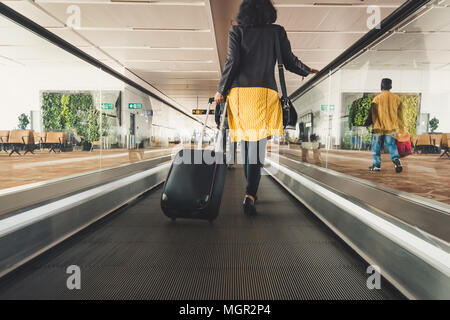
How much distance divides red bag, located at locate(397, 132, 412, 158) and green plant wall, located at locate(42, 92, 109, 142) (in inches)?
195

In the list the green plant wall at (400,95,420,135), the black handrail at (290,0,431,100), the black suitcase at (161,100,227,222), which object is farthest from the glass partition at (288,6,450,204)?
the black suitcase at (161,100,227,222)

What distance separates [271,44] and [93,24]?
9.68 meters

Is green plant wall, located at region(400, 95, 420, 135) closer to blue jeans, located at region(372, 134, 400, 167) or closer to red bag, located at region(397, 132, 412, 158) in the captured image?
red bag, located at region(397, 132, 412, 158)

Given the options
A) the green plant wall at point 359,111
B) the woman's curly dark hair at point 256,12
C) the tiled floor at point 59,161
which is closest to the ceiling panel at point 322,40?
the green plant wall at point 359,111

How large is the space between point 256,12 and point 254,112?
0.86 m

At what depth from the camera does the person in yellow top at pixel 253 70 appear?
2494mm

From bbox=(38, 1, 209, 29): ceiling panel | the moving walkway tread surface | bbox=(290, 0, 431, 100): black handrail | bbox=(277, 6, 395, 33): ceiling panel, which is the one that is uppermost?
bbox=(38, 1, 209, 29): ceiling panel

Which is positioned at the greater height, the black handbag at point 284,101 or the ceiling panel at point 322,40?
the ceiling panel at point 322,40

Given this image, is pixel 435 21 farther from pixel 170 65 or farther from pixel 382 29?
pixel 170 65

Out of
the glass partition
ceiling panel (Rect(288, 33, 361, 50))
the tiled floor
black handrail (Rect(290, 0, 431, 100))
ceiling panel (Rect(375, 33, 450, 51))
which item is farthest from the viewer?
ceiling panel (Rect(288, 33, 361, 50))

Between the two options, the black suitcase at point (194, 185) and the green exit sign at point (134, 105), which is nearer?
the black suitcase at point (194, 185)

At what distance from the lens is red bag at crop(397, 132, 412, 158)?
5.05m

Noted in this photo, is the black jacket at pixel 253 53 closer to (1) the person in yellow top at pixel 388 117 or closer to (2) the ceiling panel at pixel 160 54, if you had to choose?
(1) the person in yellow top at pixel 388 117
